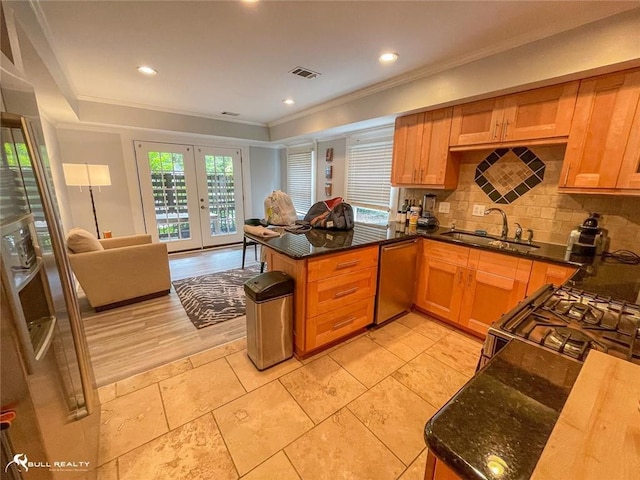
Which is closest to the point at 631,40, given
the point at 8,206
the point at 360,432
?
the point at 360,432

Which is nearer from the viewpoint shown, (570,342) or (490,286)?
(570,342)

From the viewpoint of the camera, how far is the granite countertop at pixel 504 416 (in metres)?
0.48

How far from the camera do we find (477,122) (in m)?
2.34

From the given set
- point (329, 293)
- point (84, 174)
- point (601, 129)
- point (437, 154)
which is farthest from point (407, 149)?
point (84, 174)

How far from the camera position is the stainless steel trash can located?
1903 millimetres

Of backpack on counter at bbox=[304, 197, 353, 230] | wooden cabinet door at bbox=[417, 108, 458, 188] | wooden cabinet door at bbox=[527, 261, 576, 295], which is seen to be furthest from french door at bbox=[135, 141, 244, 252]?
wooden cabinet door at bbox=[527, 261, 576, 295]

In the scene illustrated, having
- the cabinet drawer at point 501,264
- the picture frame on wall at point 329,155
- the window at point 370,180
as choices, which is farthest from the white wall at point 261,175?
the cabinet drawer at point 501,264

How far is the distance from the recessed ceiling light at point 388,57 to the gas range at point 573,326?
6.84 ft

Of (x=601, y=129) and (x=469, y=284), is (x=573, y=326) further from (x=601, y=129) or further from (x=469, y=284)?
(x=601, y=129)

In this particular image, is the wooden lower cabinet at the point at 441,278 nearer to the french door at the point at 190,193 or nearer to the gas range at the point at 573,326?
the gas range at the point at 573,326

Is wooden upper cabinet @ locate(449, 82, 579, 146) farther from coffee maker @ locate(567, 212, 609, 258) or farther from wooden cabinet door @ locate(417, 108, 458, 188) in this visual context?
coffee maker @ locate(567, 212, 609, 258)

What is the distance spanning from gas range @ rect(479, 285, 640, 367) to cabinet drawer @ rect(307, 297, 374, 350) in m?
1.30

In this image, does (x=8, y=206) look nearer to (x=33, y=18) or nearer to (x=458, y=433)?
(x=458, y=433)

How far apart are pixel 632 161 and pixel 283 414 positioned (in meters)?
2.77
